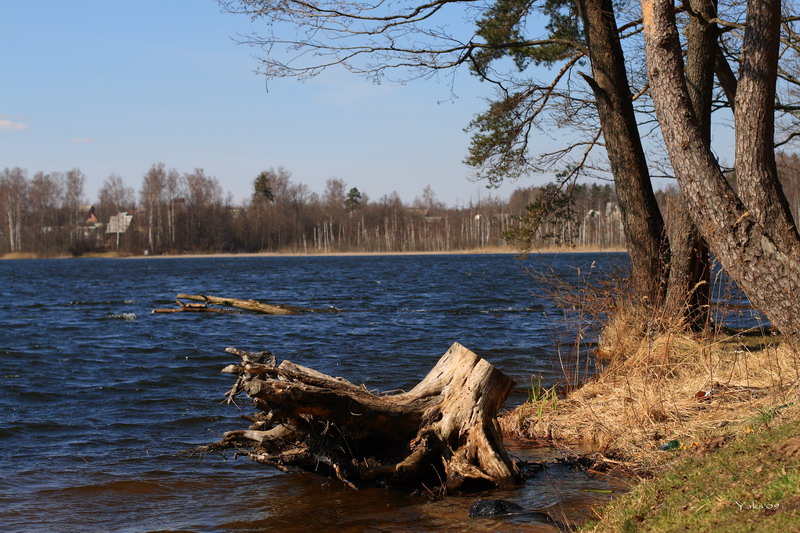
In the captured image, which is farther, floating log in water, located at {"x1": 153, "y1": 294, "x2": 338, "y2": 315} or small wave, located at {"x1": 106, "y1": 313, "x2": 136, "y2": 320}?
small wave, located at {"x1": 106, "y1": 313, "x2": 136, "y2": 320}

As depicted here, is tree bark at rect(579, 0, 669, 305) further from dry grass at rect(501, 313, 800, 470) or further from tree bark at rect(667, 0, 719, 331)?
dry grass at rect(501, 313, 800, 470)

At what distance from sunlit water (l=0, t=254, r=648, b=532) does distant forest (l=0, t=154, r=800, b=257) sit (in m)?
92.5

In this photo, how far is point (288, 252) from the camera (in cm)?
12444

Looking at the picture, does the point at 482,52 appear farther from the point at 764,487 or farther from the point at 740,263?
the point at 764,487

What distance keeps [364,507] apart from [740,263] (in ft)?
12.2

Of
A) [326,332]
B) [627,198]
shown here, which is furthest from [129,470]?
[326,332]

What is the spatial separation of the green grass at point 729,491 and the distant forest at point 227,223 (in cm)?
10901

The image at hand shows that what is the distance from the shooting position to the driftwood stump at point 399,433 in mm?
6512

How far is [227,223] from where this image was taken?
123062 millimetres

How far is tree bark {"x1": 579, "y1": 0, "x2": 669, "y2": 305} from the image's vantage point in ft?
35.9

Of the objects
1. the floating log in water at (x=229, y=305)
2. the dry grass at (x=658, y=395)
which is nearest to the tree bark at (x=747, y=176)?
the dry grass at (x=658, y=395)

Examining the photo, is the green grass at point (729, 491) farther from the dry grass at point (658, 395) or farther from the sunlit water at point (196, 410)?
the dry grass at point (658, 395)

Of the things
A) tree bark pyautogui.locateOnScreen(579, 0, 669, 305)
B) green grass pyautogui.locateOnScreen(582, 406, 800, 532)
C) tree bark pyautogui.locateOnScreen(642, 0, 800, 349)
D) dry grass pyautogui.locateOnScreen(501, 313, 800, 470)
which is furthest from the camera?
tree bark pyautogui.locateOnScreen(579, 0, 669, 305)

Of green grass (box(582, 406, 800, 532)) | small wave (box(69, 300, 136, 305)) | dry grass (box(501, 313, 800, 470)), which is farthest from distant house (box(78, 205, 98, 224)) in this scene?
green grass (box(582, 406, 800, 532))
